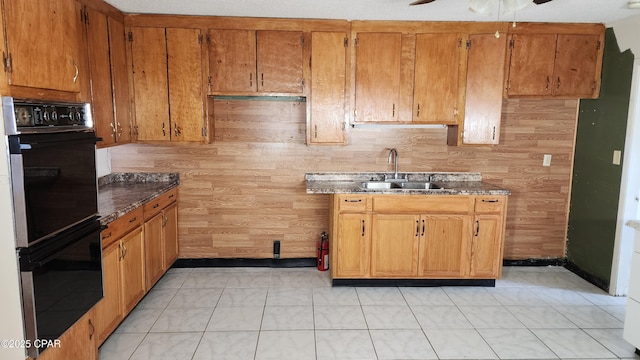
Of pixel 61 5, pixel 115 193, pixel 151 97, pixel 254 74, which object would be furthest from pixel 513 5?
pixel 115 193

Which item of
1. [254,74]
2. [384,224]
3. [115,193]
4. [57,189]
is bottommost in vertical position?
[384,224]

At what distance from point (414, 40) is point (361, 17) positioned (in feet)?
1.74

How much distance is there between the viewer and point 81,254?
2166 mm

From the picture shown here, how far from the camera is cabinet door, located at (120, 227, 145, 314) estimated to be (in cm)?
281

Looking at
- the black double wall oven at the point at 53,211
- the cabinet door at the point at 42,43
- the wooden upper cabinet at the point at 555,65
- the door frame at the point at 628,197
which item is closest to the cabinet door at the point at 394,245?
the wooden upper cabinet at the point at 555,65

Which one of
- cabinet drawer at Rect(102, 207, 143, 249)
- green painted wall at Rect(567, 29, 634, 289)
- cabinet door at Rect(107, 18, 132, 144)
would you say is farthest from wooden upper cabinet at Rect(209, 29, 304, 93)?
green painted wall at Rect(567, 29, 634, 289)

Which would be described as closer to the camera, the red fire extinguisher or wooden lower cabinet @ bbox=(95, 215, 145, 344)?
wooden lower cabinet @ bbox=(95, 215, 145, 344)

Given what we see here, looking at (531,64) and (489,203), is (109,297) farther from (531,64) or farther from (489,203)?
(531,64)

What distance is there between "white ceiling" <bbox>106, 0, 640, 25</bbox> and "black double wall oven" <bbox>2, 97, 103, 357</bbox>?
1.46 m

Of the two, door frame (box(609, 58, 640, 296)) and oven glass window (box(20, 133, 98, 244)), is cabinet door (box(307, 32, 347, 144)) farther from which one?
door frame (box(609, 58, 640, 296))

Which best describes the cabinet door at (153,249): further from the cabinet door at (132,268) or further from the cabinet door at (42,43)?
the cabinet door at (42,43)

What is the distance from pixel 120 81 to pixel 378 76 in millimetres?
2193

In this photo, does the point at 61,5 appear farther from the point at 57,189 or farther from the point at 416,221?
the point at 416,221

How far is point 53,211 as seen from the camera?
191cm
